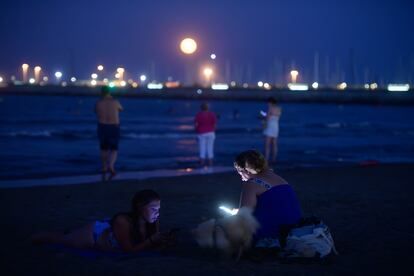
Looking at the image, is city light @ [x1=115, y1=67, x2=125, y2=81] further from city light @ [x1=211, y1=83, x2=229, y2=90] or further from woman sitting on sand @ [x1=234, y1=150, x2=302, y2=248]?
woman sitting on sand @ [x1=234, y1=150, x2=302, y2=248]

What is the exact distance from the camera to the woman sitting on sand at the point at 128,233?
5355 mm

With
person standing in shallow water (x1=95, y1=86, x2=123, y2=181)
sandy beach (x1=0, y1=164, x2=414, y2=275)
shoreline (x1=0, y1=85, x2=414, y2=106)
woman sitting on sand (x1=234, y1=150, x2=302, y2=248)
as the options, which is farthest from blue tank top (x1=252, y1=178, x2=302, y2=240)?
shoreline (x1=0, y1=85, x2=414, y2=106)

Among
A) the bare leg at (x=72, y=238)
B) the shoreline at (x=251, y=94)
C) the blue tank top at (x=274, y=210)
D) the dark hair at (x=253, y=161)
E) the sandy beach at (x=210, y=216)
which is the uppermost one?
the dark hair at (x=253, y=161)

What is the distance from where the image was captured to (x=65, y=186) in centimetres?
1048

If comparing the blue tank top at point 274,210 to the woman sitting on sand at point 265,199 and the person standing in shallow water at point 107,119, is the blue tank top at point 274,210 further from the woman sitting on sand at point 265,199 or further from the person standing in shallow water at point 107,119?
the person standing in shallow water at point 107,119

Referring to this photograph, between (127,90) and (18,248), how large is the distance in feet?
436

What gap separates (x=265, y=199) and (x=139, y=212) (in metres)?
1.13

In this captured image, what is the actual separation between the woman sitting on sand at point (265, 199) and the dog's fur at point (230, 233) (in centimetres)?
19

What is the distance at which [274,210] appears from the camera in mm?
5531

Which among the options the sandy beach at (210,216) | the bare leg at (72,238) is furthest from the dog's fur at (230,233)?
the bare leg at (72,238)

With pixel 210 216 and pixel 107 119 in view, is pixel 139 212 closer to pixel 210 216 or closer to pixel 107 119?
pixel 210 216

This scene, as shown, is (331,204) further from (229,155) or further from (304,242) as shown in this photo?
(229,155)

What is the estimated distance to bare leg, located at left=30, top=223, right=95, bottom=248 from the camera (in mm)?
5676

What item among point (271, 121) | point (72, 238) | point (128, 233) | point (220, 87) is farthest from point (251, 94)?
point (128, 233)
